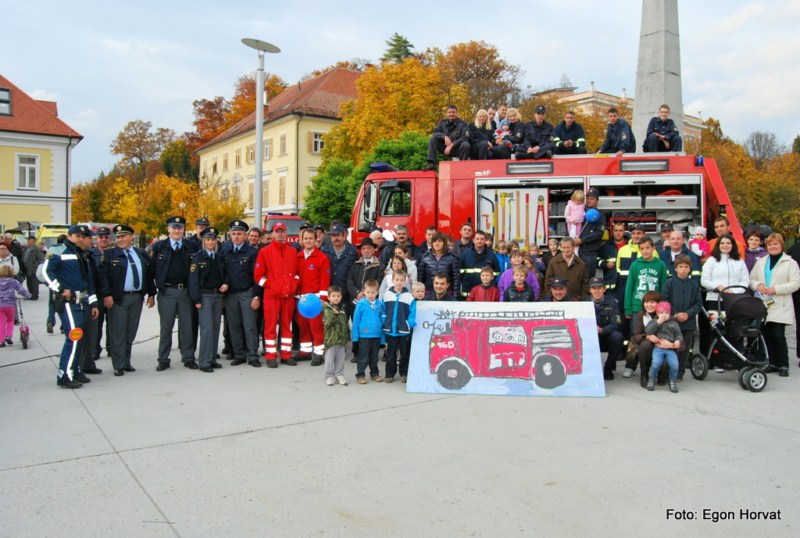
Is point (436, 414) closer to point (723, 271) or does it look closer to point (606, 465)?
point (606, 465)

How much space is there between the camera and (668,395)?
7.02 metres

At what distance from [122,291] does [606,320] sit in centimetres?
646

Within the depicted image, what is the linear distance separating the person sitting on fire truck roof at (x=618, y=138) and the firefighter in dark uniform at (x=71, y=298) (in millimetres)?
9176

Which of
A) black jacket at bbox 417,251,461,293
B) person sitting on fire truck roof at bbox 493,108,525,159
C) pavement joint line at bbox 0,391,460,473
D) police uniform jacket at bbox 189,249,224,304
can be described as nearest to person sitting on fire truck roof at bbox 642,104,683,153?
person sitting on fire truck roof at bbox 493,108,525,159

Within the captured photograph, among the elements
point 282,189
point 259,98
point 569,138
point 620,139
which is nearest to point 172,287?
point 569,138

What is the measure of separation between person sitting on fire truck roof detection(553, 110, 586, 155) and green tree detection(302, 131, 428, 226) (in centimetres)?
1626

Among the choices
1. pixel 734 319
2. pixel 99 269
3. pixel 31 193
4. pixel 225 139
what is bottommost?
pixel 734 319

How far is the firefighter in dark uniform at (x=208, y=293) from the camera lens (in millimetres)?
8633

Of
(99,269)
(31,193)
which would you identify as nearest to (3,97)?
(31,193)

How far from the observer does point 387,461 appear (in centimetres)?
490

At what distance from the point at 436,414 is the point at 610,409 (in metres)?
1.80

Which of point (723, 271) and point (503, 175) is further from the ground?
point (503, 175)

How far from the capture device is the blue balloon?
8461mm

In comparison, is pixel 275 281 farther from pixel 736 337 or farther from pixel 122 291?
pixel 736 337
